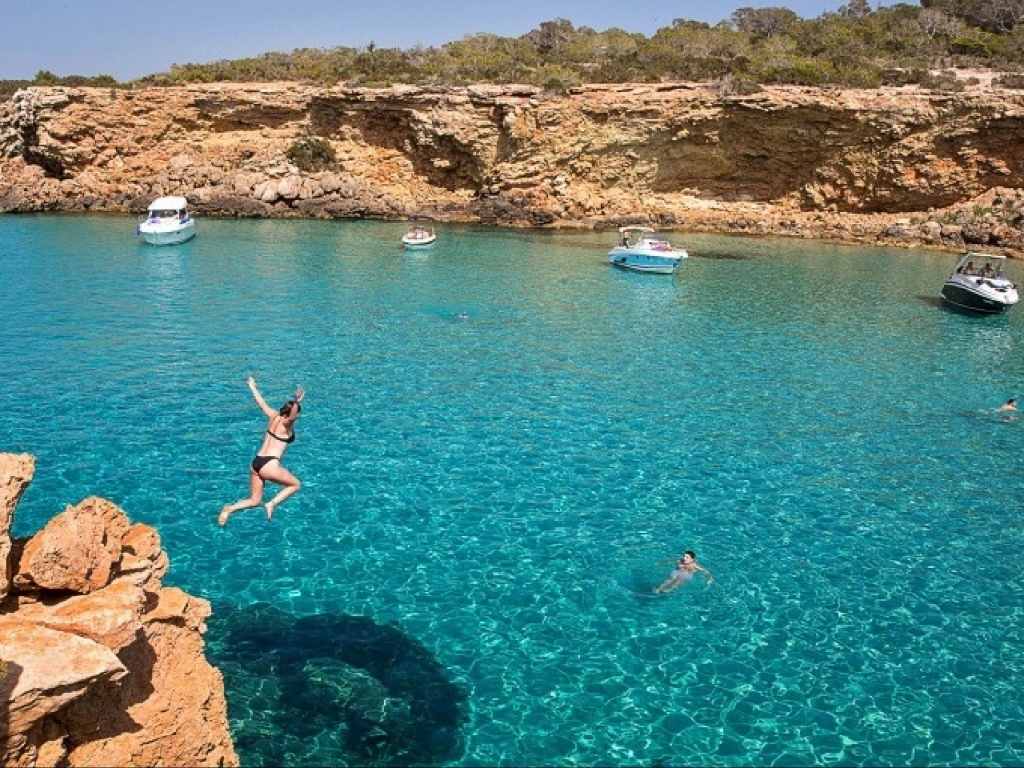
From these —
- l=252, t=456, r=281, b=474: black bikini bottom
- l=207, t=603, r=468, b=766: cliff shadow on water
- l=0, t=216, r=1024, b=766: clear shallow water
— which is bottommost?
l=207, t=603, r=468, b=766: cliff shadow on water

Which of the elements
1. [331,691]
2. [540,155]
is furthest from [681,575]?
[540,155]

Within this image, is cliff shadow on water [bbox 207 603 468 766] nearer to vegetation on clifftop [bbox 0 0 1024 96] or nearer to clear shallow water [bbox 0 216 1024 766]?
clear shallow water [bbox 0 216 1024 766]

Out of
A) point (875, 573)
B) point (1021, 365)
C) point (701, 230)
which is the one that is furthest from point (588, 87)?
point (875, 573)

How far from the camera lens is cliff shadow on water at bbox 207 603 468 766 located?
26.1 feet

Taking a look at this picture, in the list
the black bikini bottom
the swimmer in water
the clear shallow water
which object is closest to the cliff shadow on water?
the clear shallow water

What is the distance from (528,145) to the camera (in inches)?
2126

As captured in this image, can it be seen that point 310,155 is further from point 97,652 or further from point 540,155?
point 97,652

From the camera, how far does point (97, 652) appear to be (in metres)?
5.70

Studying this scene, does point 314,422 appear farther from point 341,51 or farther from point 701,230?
point 341,51

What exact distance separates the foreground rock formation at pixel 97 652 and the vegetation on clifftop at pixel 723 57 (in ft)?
168

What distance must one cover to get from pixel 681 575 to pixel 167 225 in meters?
35.0

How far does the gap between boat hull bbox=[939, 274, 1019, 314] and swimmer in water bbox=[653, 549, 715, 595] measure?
78.9 feet

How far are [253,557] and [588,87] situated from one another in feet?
160

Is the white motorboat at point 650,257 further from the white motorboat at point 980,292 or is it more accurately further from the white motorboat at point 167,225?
the white motorboat at point 167,225
